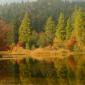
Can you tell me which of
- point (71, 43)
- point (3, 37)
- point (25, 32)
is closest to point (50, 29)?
point (25, 32)

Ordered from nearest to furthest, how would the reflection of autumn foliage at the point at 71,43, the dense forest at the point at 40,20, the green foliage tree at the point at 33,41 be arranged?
the reflection of autumn foliage at the point at 71,43
the green foliage tree at the point at 33,41
the dense forest at the point at 40,20

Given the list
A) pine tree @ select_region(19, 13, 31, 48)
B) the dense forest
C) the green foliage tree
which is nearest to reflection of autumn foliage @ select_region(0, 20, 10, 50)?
the dense forest

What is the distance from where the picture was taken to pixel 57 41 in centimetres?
6462

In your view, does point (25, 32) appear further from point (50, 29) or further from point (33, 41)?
point (50, 29)

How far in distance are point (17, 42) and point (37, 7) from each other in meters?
42.2

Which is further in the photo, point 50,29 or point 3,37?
point 50,29

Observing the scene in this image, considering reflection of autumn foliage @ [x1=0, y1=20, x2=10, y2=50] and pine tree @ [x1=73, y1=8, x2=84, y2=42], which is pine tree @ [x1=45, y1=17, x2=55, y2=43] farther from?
reflection of autumn foliage @ [x1=0, y1=20, x2=10, y2=50]

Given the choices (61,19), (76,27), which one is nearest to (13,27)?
(61,19)

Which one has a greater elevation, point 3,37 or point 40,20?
point 40,20

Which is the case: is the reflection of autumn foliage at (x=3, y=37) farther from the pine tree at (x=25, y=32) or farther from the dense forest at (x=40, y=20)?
the pine tree at (x=25, y=32)

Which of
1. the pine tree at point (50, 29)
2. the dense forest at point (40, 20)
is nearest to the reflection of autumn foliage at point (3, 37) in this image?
the dense forest at point (40, 20)

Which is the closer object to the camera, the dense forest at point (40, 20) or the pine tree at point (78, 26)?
the pine tree at point (78, 26)

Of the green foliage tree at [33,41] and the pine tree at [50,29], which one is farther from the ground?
the pine tree at [50,29]

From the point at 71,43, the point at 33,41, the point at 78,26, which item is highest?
the point at 78,26
